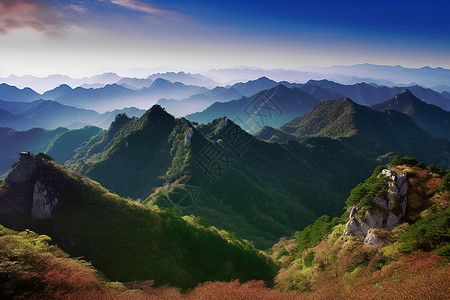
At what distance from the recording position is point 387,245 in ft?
112

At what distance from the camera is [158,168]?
410 ft

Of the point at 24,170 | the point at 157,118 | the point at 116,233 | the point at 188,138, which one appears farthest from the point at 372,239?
the point at 157,118

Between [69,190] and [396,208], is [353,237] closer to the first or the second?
[396,208]

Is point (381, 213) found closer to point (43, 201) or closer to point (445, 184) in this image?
point (445, 184)

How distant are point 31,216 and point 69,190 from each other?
285 inches

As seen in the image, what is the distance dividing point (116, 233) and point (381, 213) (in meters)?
45.0

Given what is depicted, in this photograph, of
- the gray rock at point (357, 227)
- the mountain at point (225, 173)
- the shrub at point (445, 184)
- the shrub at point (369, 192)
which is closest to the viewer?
the shrub at point (445, 184)

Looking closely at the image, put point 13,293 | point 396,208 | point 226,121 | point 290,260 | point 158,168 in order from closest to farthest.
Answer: point 13,293
point 396,208
point 290,260
point 158,168
point 226,121

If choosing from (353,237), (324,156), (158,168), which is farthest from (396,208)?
(324,156)

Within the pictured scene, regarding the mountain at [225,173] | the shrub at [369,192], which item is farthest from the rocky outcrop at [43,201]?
the shrub at [369,192]

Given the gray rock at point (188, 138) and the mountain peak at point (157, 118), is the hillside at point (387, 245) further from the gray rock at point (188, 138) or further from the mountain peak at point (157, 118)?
the mountain peak at point (157, 118)

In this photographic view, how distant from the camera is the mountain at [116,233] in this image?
3912cm

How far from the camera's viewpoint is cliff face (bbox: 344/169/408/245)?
3803 cm

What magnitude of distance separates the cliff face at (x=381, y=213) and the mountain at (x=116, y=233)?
18251mm
